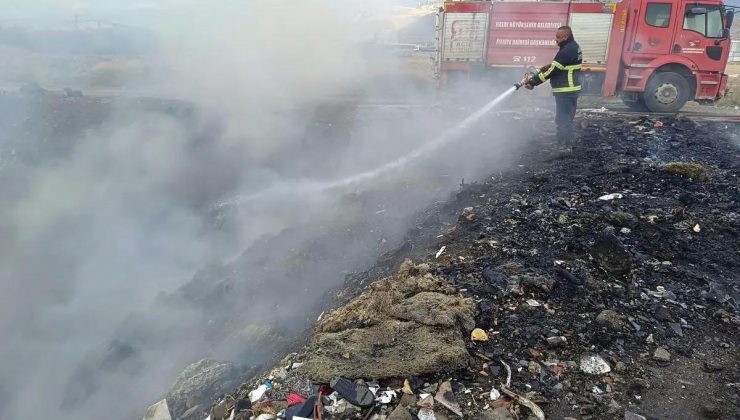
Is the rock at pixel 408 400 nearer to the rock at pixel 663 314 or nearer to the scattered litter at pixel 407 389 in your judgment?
the scattered litter at pixel 407 389

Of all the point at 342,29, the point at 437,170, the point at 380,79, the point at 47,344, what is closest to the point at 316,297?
the point at 437,170

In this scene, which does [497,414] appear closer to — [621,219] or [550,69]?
[621,219]

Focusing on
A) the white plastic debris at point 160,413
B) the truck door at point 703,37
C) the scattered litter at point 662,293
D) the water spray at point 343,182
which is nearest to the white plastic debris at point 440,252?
the scattered litter at point 662,293

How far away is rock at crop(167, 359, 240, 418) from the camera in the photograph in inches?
128

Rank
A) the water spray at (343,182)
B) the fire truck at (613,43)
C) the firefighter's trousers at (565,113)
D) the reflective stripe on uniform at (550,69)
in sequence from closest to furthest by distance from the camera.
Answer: the reflective stripe on uniform at (550,69), the firefighter's trousers at (565,113), the water spray at (343,182), the fire truck at (613,43)

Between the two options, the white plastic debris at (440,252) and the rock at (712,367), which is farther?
the white plastic debris at (440,252)

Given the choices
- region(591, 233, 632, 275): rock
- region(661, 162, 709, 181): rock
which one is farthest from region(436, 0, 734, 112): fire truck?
region(591, 233, 632, 275): rock

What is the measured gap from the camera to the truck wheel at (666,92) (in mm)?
9227

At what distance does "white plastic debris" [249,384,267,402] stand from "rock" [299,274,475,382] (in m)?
0.23

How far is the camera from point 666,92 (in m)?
9.26

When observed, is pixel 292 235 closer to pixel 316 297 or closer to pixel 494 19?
pixel 316 297

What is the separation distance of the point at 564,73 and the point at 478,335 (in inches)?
186

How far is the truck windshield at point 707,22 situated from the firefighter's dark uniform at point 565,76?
16.4ft

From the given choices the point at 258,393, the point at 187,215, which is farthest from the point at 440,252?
the point at 187,215
